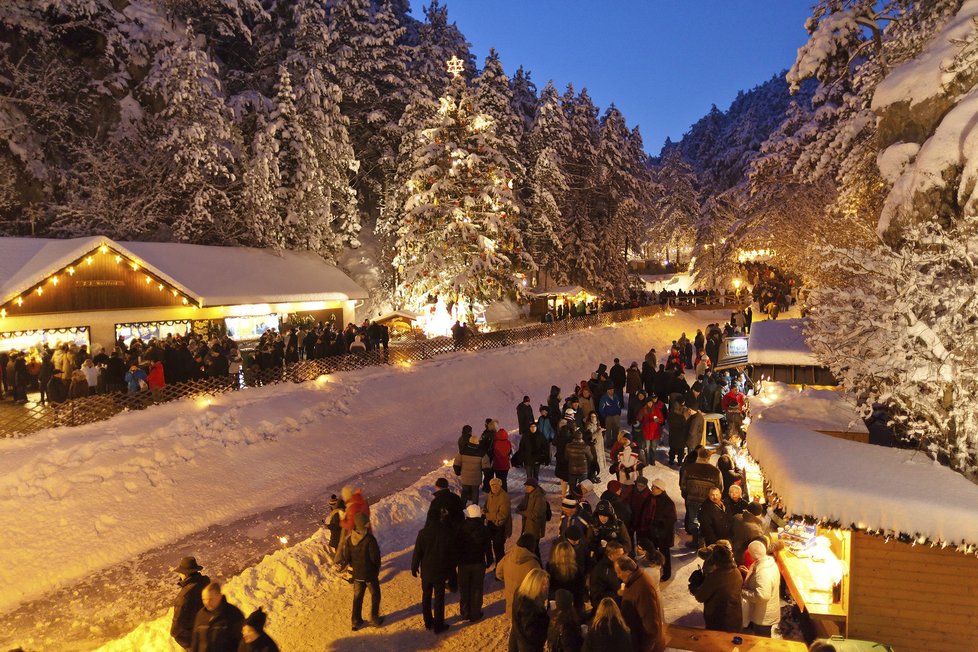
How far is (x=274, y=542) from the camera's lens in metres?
10.9

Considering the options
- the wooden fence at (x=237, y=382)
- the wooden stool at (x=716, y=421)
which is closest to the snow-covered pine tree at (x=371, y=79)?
the wooden fence at (x=237, y=382)

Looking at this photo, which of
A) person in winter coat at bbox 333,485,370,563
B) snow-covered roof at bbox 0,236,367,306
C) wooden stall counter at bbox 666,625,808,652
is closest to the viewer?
wooden stall counter at bbox 666,625,808,652

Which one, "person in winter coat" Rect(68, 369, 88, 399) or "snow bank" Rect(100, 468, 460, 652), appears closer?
"snow bank" Rect(100, 468, 460, 652)

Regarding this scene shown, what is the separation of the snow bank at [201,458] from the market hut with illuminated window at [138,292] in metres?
6.71

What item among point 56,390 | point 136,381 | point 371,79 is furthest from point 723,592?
point 371,79

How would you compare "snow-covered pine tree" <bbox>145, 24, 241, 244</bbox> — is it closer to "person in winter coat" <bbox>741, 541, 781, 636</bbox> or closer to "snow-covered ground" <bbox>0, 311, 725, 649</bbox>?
"snow-covered ground" <bbox>0, 311, 725, 649</bbox>

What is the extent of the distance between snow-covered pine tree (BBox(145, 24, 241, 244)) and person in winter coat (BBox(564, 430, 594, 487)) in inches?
922

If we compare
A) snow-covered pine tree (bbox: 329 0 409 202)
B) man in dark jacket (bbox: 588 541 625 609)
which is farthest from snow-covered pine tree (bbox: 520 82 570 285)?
man in dark jacket (bbox: 588 541 625 609)

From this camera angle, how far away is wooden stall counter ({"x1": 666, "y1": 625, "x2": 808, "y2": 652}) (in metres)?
5.82

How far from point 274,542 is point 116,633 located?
3.04 meters

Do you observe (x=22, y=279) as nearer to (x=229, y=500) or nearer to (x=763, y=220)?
(x=229, y=500)

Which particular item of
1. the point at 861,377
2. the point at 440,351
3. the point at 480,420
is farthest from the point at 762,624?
the point at 440,351

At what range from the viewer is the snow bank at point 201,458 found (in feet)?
35.0

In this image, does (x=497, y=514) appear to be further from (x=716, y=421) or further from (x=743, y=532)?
(x=716, y=421)
